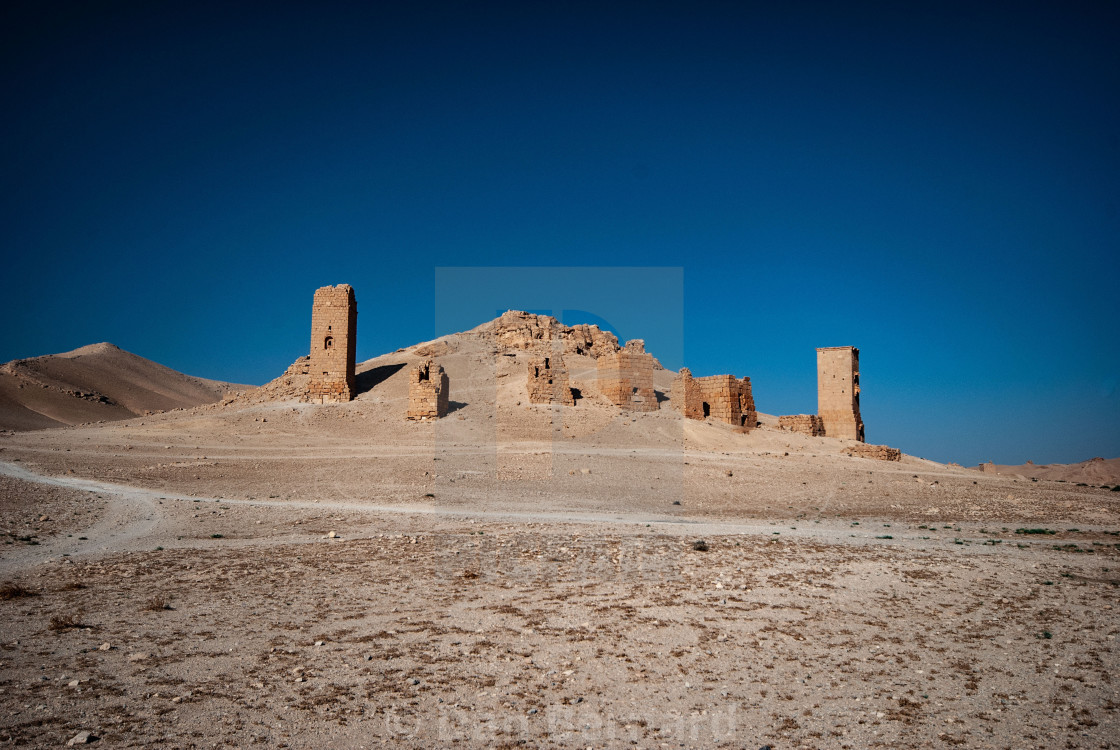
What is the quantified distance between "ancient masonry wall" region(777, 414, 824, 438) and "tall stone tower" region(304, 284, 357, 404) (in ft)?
72.8

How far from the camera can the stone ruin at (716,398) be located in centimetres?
2970

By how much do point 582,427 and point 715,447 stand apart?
5347 millimetres

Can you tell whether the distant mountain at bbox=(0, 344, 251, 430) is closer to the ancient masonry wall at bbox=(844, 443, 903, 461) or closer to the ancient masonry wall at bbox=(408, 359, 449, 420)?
the ancient masonry wall at bbox=(408, 359, 449, 420)

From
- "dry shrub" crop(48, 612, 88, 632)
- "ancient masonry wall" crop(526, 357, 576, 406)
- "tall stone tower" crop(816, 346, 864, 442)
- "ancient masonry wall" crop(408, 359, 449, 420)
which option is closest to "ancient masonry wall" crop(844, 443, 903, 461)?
"tall stone tower" crop(816, 346, 864, 442)

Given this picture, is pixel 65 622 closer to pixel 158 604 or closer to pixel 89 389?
pixel 158 604

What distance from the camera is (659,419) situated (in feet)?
93.0

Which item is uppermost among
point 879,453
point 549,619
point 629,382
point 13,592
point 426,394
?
point 629,382

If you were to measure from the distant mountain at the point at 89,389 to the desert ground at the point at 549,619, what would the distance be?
35215mm

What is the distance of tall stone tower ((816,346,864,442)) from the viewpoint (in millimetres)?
33250

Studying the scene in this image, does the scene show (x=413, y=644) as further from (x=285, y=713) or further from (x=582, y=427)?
(x=582, y=427)

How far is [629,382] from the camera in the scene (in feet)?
99.3

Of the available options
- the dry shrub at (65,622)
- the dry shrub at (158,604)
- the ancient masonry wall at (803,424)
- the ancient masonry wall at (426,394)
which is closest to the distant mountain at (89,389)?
the ancient masonry wall at (426,394)

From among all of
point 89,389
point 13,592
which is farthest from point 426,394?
point 89,389

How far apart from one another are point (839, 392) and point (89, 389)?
60.8 meters
